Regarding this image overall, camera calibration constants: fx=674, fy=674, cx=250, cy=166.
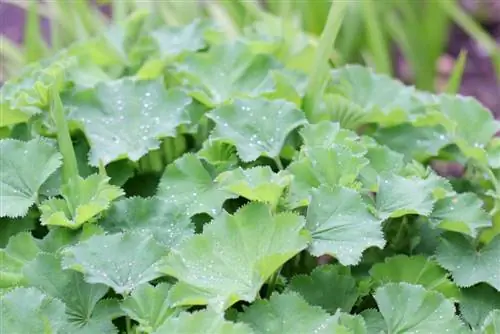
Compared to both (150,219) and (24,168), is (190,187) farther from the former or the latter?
(24,168)

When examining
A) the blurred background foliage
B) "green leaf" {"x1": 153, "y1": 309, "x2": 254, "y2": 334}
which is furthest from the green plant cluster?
the blurred background foliage

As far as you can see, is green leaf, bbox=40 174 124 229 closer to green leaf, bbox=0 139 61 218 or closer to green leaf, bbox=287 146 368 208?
green leaf, bbox=0 139 61 218

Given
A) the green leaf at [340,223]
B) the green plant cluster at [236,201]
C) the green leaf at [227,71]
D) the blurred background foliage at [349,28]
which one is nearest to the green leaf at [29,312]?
the green plant cluster at [236,201]

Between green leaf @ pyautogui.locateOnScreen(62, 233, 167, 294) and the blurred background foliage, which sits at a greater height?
green leaf @ pyautogui.locateOnScreen(62, 233, 167, 294)

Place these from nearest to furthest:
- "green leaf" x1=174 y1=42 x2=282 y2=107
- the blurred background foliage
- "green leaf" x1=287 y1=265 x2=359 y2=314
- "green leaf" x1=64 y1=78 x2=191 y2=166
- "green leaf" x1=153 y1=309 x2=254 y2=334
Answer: "green leaf" x1=153 y1=309 x2=254 y2=334 → "green leaf" x1=287 y1=265 x2=359 y2=314 → "green leaf" x1=64 y1=78 x2=191 y2=166 → "green leaf" x1=174 y1=42 x2=282 y2=107 → the blurred background foliage

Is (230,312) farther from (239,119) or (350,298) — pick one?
(239,119)

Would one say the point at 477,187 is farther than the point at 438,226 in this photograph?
Yes

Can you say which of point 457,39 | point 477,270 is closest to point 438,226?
point 477,270
